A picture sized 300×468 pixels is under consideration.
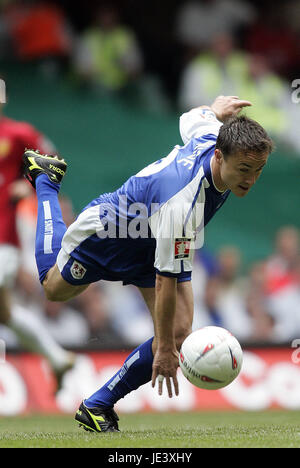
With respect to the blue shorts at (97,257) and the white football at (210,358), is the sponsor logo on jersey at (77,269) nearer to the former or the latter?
the blue shorts at (97,257)

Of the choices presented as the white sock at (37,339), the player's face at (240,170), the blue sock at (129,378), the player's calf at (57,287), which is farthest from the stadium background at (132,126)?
the player's face at (240,170)

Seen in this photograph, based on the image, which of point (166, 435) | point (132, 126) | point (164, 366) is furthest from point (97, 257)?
point (132, 126)

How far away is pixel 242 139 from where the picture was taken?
5.28 m

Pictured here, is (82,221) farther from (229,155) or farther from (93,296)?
(93,296)

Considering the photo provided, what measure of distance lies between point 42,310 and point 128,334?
40.6 inches

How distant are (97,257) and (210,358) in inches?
44.5

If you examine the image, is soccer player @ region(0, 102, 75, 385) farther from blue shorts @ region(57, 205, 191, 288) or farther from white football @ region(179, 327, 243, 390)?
white football @ region(179, 327, 243, 390)

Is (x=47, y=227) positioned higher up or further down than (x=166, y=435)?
higher up

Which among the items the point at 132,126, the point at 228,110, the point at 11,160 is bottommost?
the point at 11,160

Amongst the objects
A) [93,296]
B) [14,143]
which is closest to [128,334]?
[93,296]

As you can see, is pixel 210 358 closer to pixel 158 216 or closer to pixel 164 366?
pixel 164 366

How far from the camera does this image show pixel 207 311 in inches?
415

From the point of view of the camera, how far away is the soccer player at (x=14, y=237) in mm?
8109

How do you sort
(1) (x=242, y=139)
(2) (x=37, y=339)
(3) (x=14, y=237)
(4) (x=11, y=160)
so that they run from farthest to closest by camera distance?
(3) (x=14, y=237) → (4) (x=11, y=160) → (2) (x=37, y=339) → (1) (x=242, y=139)
